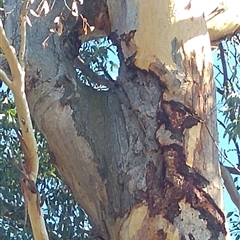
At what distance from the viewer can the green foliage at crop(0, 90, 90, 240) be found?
3236 mm

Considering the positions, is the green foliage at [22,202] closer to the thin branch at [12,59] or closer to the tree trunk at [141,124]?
the tree trunk at [141,124]

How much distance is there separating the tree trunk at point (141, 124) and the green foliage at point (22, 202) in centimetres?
114

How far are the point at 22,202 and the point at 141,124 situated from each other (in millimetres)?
1533

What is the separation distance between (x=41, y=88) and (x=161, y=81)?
1.24ft

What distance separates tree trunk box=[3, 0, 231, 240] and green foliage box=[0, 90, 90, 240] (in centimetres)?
114

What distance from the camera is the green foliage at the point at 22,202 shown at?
10.6ft

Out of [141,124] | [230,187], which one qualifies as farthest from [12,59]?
[230,187]

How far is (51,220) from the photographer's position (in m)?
3.32

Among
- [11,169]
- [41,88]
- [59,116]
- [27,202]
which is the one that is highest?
[11,169]

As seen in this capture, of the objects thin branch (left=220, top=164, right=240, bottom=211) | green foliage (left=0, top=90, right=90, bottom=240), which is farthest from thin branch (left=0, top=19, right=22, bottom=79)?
green foliage (left=0, top=90, right=90, bottom=240)

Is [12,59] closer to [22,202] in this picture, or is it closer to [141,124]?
[141,124]

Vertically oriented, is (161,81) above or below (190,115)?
above

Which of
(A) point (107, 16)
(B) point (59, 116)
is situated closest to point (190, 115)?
(B) point (59, 116)

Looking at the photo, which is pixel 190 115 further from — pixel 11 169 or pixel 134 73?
pixel 11 169
